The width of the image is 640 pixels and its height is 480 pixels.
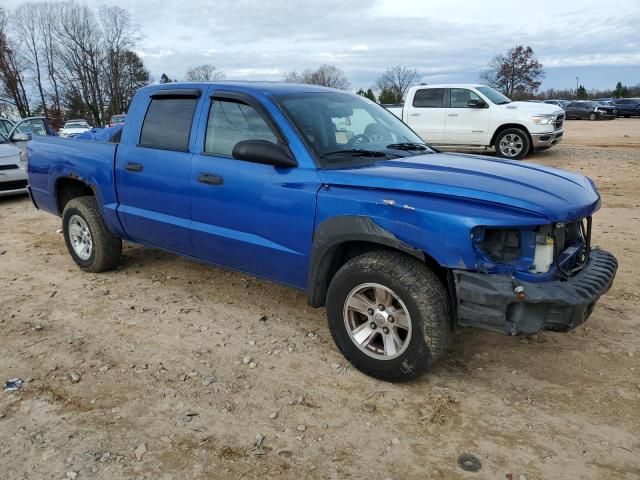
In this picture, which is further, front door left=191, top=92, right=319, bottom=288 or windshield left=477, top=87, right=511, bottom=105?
windshield left=477, top=87, right=511, bottom=105

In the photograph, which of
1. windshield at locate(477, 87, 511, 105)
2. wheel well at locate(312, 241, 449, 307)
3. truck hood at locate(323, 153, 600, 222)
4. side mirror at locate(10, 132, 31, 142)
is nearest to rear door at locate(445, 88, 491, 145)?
windshield at locate(477, 87, 511, 105)

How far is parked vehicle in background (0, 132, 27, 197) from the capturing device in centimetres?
949

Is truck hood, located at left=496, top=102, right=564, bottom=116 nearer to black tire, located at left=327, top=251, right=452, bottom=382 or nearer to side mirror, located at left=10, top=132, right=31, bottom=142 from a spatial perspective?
side mirror, located at left=10, top=132, right=31, bottom=142

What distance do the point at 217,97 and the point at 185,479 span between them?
9.02ft

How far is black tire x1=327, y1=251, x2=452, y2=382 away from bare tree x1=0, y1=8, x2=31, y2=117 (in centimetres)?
5557

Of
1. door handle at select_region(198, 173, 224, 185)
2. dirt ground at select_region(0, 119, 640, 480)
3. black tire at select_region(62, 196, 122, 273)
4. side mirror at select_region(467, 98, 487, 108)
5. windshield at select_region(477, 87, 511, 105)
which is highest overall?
windshield at select_region(477, 87, 511, 105)

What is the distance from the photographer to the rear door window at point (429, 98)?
13469mm

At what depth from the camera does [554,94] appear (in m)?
80.1

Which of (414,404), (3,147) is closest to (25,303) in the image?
(414,404)

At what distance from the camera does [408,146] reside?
4242mm

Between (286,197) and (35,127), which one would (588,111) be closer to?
(35,127)

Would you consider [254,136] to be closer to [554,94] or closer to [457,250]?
[457,250]

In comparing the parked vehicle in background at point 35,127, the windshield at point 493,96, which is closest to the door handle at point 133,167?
the parked vehicle in background at point 35,127

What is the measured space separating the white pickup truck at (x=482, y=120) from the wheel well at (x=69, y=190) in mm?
9763
